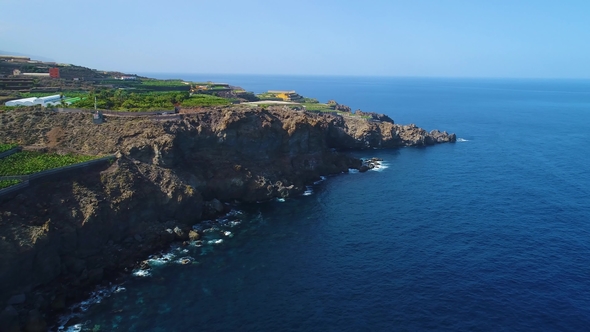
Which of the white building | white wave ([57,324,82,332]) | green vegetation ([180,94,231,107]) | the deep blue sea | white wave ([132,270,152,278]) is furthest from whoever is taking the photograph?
green vegetation ([180,94,231,107])

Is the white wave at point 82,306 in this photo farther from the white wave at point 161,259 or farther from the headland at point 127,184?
the white wave at point 161,259

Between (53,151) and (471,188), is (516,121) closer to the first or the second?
(471,188)

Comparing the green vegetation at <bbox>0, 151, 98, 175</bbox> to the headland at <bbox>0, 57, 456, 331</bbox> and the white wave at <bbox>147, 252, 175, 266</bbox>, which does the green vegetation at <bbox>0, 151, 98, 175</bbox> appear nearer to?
the headland at <bbox>0, 57, 456, 331</bbox>

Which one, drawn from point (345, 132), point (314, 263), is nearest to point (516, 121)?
point (345, 132)

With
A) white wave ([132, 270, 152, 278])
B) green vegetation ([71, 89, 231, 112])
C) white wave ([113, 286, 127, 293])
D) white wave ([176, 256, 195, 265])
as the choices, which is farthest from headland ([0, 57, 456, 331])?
white wave ([176, 256, 195, 265])

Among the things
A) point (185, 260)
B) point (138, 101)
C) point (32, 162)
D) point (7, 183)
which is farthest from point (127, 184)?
point (138, 101)

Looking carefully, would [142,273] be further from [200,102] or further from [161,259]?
[200,102]
